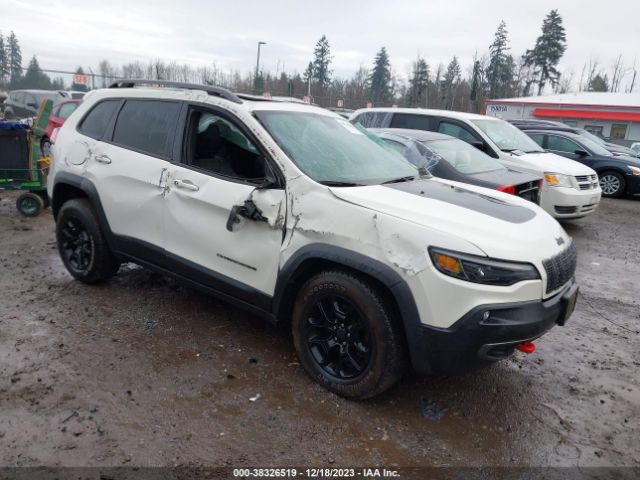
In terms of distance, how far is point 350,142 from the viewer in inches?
156

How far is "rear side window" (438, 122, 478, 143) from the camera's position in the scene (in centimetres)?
840

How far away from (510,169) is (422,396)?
16.6 feet

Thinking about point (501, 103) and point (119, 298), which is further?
point (501, 103)

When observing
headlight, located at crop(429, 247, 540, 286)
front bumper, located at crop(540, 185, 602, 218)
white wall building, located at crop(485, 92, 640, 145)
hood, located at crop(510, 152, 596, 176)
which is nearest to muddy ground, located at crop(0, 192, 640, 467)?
headlight, located at crop(429, 247, 540, 286)

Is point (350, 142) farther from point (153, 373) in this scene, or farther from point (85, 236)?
point (85, 236)

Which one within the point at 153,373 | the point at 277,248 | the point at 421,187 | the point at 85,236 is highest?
the point at 421,187

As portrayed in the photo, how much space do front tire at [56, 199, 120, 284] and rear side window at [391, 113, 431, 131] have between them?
19.2ft

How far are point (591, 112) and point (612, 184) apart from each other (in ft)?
85.1

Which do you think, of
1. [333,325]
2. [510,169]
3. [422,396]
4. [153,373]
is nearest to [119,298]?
[153,373]

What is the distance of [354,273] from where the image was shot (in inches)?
119

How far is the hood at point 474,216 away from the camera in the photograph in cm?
277

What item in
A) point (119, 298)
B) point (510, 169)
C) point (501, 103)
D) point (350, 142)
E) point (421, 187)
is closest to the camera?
point (421, 187)

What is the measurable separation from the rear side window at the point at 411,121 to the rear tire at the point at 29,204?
6.00m

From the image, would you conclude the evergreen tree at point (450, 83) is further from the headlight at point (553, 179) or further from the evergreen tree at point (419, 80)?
the headlight at point (553, 179)
